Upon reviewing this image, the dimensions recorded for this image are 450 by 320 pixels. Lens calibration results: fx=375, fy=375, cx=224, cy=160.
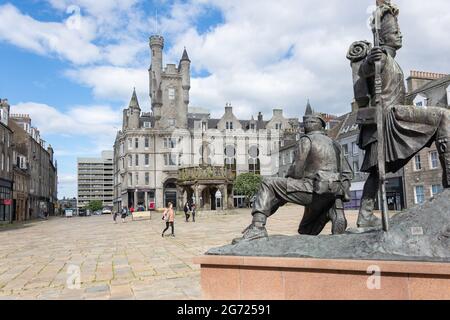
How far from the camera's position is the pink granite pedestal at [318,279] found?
3650 mm

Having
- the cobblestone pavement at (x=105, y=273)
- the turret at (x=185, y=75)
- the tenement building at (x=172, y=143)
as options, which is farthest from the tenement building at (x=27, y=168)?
the cobblestone pavement at (x=105, y=273)

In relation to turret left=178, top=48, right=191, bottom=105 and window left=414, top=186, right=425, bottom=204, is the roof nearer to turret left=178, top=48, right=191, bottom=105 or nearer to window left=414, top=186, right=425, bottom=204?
window left=414, top=186, right=425, bottom=204

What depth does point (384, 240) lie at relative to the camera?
4.14 meters

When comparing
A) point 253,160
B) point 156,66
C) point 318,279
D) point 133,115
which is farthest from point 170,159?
point 318,279

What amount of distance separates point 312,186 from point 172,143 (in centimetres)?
6068

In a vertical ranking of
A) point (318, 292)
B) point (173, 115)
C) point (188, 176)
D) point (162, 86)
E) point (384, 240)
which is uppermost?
point (162, 86)

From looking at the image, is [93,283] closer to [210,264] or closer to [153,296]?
[153,296]

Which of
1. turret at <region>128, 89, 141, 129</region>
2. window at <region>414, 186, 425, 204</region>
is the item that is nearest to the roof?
window at <region>414, 186, 425, 204</region>

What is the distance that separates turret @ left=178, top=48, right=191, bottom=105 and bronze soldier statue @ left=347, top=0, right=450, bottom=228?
6271 centimetres

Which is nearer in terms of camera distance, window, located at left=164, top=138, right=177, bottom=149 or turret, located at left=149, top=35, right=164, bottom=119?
window, located at left=164, top=138, right=177, bottom=149

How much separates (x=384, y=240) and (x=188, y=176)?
31.9 metres

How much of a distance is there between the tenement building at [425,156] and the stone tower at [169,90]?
1576 inches

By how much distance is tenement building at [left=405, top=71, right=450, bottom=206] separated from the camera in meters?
29.8

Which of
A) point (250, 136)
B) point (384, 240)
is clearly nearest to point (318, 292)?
point (384, 240)
